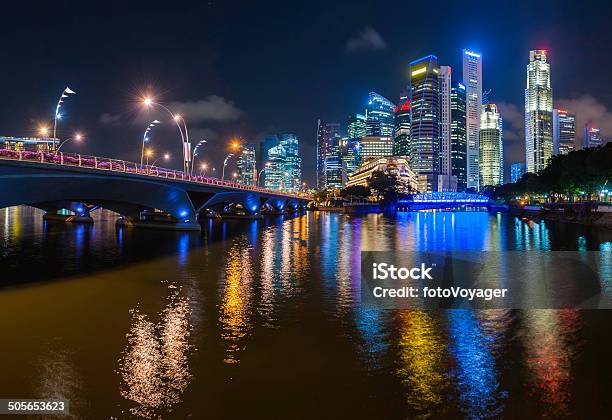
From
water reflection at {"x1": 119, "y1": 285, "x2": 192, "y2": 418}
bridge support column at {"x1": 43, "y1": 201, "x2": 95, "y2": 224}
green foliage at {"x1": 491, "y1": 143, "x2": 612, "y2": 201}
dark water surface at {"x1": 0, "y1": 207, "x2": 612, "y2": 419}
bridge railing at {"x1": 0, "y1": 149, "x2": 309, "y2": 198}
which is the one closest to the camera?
dark water surface at {"x1": 0, "y1": 207, "x2": 612, "y2": 419}

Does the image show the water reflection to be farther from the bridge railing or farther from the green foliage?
the green foliage

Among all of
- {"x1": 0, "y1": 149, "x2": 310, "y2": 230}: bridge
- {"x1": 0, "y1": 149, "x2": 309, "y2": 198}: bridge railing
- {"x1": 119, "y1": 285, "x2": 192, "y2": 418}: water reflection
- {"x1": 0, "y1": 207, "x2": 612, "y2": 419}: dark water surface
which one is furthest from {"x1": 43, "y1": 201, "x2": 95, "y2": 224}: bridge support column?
{"x1": 119, "y1": 285, "x2": 192, "y2": 418}: water reflection

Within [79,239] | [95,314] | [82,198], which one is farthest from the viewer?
[79,239]

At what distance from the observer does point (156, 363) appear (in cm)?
1209

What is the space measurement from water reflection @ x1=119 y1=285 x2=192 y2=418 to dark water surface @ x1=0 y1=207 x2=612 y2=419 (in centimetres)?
5

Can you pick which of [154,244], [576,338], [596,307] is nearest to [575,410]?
[576,338]

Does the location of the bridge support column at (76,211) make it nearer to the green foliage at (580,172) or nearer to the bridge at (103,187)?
the bridge at (103,187)

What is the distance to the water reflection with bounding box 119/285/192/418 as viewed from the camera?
32.4 feet

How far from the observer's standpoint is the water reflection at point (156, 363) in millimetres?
9875

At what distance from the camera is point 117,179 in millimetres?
44688

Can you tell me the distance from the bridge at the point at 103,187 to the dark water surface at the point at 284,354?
10.9 m

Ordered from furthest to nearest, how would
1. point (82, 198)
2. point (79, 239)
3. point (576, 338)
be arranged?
1. point (79, 239)
2. point (82, 198)
3. point (576, 338)

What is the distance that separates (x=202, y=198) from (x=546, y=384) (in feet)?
219

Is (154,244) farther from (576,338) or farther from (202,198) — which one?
(576,338)
